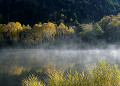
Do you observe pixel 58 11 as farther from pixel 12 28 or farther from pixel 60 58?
pixel 60 58

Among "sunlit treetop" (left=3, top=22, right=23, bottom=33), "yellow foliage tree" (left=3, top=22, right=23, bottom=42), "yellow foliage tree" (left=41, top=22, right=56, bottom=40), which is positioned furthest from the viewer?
"sunlit treetop" (left=3, top=22, right=23, bottom=33)

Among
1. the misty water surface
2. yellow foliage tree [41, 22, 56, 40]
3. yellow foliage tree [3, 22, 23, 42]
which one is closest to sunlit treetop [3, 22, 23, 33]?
yellow foliage tree [3, 22, 23, 42]

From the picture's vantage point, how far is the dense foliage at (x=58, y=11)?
9288cm

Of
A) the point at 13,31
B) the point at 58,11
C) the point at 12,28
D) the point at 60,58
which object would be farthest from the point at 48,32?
the point at 58,11

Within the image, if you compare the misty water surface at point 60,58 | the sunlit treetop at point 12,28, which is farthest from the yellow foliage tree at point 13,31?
the misty water surface at point 60,58

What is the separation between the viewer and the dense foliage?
92.9m

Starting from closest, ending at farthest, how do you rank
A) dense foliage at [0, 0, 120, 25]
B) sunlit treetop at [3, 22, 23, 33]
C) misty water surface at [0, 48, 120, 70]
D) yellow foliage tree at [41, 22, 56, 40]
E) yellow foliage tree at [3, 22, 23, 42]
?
1. misty water surface at [0, 48, 120, 70]
2. yellow foliage tree at [41, 22, 56, 40]
3. yellow foliage tree at [3, 22, 23, 42]
4. sunlit treetop at [3, 22, 23, 33]
5. dense foliage at [0, 0, 120, 25]

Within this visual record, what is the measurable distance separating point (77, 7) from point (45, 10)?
2149 centimetres

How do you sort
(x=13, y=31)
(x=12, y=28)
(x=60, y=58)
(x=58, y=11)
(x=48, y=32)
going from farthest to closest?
(x=58, y=11)
(x=12, y=28)
(x=13, y=31)
(x=48, y=32)
(x=60, y=58)

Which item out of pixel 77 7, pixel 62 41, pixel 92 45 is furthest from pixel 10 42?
pixel 77 7

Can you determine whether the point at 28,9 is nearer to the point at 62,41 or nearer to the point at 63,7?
the point at 63,7

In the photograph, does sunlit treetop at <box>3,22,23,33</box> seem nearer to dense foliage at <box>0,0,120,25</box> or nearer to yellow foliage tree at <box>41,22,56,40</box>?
yellow foliage tree at <box>41,22,56,40</box>

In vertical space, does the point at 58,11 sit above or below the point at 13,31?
above

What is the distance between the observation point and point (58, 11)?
98875mm
